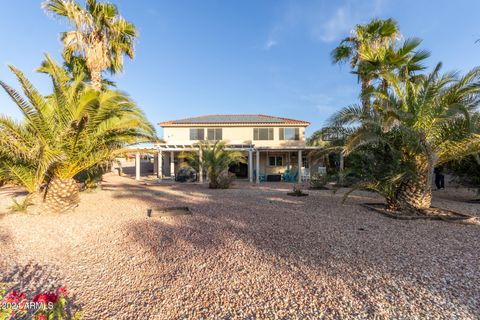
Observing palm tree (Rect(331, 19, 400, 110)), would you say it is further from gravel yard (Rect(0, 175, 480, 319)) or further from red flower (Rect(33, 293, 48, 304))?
red flower (Rect(33, 293, 48, 304))

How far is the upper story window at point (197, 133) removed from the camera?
69.6 feet

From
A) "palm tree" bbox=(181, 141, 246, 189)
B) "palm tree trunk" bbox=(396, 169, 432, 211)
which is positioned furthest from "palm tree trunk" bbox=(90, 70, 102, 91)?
"palm tree trunk" bbox=(396, 169, 432, 211)

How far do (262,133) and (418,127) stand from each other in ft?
50.4

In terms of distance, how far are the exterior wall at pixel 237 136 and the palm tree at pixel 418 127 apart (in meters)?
14.0

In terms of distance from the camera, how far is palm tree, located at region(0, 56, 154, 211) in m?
5.92

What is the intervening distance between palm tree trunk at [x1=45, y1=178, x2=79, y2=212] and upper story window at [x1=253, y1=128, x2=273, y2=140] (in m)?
16.1

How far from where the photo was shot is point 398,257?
12.0 feet

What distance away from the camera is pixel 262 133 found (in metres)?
21.3

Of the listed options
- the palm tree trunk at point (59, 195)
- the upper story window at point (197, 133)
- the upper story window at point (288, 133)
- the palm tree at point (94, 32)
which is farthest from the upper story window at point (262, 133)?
the palm tree trunk at point (59, 195)

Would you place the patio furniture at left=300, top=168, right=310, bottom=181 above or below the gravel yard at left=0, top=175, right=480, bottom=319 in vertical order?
above

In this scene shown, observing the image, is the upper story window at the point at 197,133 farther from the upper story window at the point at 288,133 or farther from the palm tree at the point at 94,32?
the palm tree at the point at 94,32

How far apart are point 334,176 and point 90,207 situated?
346 inches

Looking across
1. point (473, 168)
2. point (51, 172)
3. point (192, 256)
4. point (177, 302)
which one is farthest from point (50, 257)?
point (473, 168)

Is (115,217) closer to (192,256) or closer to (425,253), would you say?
(192,256)
